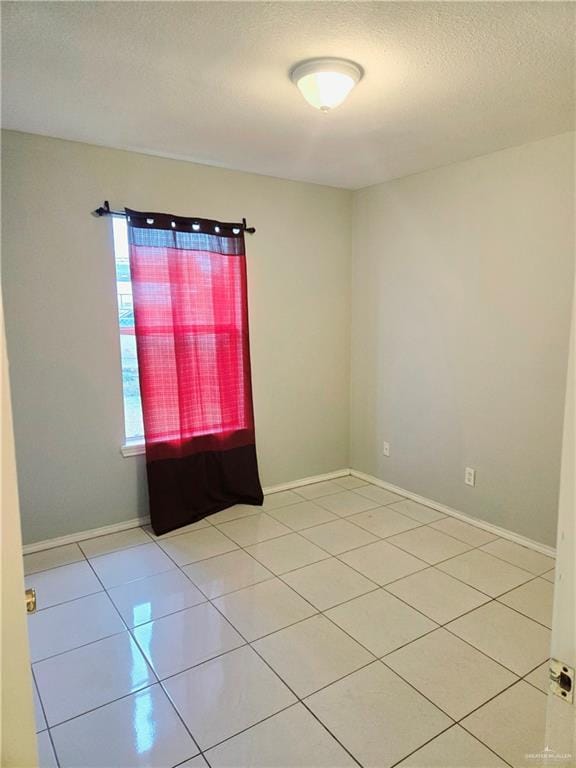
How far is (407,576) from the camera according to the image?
8.66 feet

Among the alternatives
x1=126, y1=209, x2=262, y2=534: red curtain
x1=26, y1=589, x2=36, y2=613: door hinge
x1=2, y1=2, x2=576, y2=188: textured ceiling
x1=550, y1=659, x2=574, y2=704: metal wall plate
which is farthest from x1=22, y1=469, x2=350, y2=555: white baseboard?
Result: x1=550, y1=659, x2=574, y2=704: metal wall plate

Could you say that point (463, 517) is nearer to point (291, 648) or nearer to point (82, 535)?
point (291, 648)

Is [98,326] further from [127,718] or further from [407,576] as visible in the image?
[407,576]

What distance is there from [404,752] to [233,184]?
3.24 meters

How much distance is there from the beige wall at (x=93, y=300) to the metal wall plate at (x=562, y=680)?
2796 mm

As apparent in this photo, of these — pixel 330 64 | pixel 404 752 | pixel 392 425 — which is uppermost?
pixel 330 64

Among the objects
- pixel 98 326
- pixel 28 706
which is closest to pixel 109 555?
pixel 98 326

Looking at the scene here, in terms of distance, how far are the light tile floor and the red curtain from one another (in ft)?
1.22

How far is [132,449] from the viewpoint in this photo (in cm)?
318

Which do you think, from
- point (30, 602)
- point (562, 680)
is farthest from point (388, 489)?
→ point (30, 602)

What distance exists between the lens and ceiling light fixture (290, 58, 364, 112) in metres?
1.85

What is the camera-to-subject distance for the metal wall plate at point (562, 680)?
752 millimetres

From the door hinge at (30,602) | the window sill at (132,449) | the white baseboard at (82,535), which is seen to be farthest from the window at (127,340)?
the door hinge at (30,602)

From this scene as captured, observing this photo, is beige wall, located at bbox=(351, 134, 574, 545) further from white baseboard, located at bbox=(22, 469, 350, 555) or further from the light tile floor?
white baseboard, located at bbox=(22, 469, 350, 555)
